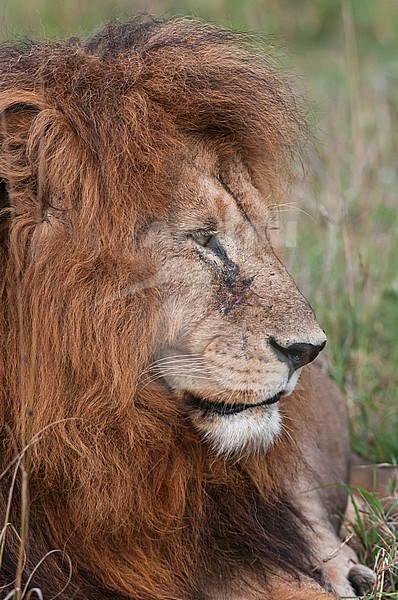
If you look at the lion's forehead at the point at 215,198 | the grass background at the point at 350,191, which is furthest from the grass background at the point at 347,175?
the lion's forehead at the point at 215,198

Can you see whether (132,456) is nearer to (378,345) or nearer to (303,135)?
(303,135)

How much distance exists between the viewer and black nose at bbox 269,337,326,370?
91.1 inches

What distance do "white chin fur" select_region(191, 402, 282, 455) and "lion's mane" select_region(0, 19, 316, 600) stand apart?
46mm

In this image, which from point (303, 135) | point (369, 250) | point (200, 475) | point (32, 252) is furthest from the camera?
point (369, 250)

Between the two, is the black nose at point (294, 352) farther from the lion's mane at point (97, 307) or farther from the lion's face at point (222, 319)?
the lion's mane at point (97, 307)

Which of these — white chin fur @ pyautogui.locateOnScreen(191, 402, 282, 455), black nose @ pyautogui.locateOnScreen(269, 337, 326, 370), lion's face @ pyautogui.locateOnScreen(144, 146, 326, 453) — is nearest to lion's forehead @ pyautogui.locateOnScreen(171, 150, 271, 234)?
lion's face @ pyautogui.locateOnScreen(144, 146, 326, 453)

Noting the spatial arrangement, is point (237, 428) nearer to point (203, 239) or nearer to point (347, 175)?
point (203, 239)

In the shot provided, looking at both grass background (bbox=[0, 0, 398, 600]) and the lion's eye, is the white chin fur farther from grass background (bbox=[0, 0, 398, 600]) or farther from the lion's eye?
grass background (bbox=[0, 0, 398, 600])

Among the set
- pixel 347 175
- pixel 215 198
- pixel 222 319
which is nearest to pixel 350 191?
pixel 347 175

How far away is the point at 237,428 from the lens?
240 cm

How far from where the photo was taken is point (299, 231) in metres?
5.46

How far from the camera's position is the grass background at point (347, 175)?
414 centimetres

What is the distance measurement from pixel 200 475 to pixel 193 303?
42cm

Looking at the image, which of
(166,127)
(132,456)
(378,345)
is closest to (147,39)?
(166,127)
